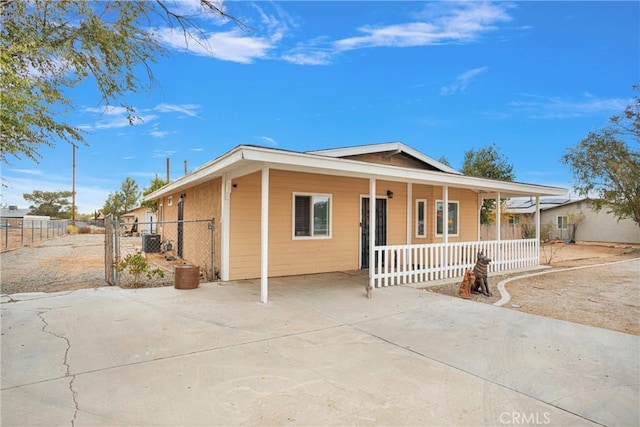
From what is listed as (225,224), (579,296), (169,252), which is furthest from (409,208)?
(169,252)

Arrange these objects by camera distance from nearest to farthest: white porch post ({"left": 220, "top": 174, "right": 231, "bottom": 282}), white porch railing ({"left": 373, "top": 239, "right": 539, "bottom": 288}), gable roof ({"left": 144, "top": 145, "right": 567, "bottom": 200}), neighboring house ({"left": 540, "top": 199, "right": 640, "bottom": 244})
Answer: gable roof ({"left": 144, "top": 145, "right": 567, "bottom": 200})
white porch railing ({"left": 373, "top": 239, "right": 539, "bottom": 288})
white porch post ({"left": 220, "top": 174, "right": 231, "bottom": 282})
neighboring house ({"left": 540, "top": 199, "right": 640, "bottom": 244})

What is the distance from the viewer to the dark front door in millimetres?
9844

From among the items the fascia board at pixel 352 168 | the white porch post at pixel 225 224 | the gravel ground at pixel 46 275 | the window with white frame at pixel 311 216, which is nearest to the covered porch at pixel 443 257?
the fascia board at pixel 352 168

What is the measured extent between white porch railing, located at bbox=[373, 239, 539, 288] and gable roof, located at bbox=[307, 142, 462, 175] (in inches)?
84.4

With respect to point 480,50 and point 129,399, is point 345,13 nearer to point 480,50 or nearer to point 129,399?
point 480,50

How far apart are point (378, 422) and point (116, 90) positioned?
5828mm

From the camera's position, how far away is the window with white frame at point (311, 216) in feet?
28.5

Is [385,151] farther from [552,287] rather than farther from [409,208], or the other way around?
[552,287]

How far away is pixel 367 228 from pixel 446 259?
2.37 meters

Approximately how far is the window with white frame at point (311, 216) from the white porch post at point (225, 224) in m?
1.67

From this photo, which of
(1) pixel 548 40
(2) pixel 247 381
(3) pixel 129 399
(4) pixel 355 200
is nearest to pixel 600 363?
(2) pixel 247 381

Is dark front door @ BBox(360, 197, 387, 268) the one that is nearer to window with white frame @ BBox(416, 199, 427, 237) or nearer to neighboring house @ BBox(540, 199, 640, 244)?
window with white frame @ BBox(416, 199, 427, 237)

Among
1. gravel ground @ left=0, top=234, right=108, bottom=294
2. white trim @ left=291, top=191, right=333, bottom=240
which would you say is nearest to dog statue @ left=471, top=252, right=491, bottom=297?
white trim @ left=291, top=191, right=333, bottom=240

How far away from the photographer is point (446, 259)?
8.50 m
